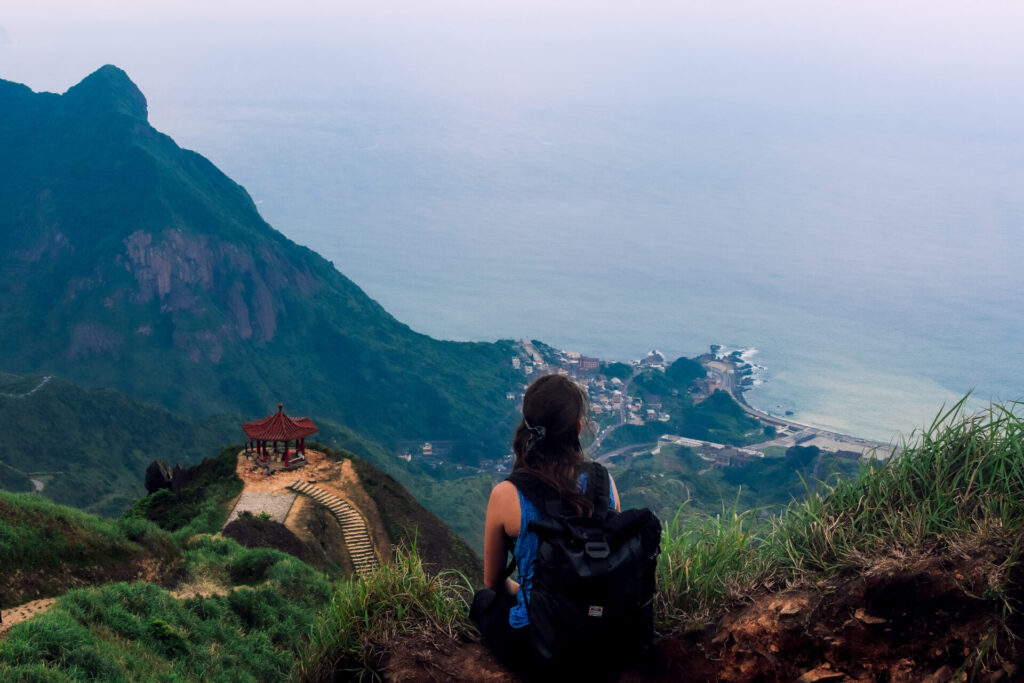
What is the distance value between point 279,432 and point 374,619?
21.7m

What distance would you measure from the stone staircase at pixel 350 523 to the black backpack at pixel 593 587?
18928 millimetres

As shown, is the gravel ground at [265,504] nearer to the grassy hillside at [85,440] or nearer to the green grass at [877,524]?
the green grass at [877,524]

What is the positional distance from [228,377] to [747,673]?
90.1m

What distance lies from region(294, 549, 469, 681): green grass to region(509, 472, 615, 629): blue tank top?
78 cm

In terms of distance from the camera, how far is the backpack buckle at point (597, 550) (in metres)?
3.37

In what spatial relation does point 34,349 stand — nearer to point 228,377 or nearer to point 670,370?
point 228,377

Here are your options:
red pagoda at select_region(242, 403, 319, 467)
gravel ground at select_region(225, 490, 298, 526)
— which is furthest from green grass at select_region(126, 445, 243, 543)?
red pagoda at select_region(242, 403, 319, 467)

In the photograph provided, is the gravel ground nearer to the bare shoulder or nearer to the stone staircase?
the stone staircase

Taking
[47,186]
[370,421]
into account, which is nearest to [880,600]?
[370,421]

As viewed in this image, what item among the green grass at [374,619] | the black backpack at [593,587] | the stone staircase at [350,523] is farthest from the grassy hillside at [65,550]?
the stone staircase at [350,523]

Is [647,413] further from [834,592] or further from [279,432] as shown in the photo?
[834,592]

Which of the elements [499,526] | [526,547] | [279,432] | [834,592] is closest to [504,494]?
[499,526]

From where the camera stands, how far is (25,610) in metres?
8.45

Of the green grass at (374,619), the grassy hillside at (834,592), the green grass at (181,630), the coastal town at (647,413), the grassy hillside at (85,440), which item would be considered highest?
the grassy hillside at (834,592)
